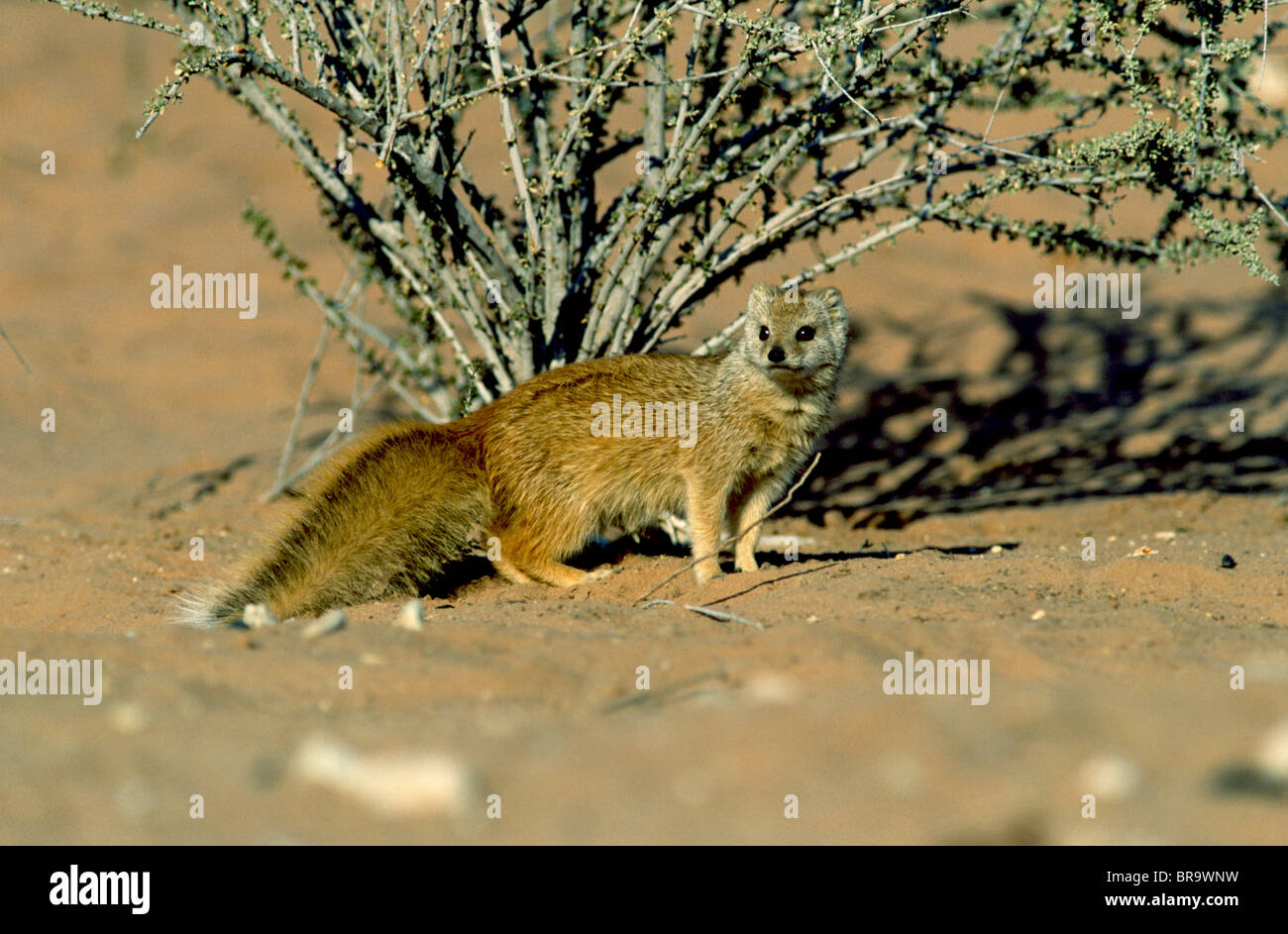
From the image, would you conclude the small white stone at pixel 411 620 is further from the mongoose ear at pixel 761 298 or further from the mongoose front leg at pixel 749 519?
the mongoose ear at pixel 761 298

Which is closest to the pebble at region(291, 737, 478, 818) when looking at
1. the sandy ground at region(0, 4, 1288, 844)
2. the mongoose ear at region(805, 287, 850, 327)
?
the sandy ground at region(0, 4, 1288, 844)

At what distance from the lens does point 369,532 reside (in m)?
4.67

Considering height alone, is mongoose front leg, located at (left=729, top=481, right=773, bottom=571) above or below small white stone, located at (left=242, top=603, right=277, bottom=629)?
above

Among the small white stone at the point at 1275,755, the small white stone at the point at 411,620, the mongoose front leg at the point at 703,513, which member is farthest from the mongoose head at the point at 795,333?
the small white stone at the point at 1275,755

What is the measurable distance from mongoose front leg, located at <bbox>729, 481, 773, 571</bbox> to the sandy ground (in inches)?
4.8

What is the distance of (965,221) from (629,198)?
4.91 feet

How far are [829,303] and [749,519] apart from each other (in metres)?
1.01

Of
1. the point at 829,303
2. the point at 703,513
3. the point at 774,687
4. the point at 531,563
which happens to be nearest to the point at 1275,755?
the point at 774,687

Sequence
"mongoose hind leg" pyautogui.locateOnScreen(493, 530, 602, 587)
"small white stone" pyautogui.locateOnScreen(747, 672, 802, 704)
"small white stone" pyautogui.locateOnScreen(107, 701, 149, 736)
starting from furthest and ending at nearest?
"mongoose hind leg" pyautogui.locateOnScreen(493, 530, 602, 587) → "small white stone" pyautogui.locateOnScreen(747, 672, 802, 704) → "small white stone" pyautogui.locateOnScreen(107, 701, 149, 736)

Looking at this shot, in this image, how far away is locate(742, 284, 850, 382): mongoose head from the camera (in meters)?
4.98

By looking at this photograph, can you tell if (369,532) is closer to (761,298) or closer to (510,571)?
(510,571)

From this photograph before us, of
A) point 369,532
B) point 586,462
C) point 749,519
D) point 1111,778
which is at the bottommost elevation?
point 1111,778

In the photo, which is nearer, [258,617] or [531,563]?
[258,617]

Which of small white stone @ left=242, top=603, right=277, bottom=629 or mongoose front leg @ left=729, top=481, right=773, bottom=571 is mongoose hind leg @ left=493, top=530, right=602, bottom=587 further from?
small white stone @ left=242, top=603, right=277, bottom=629
